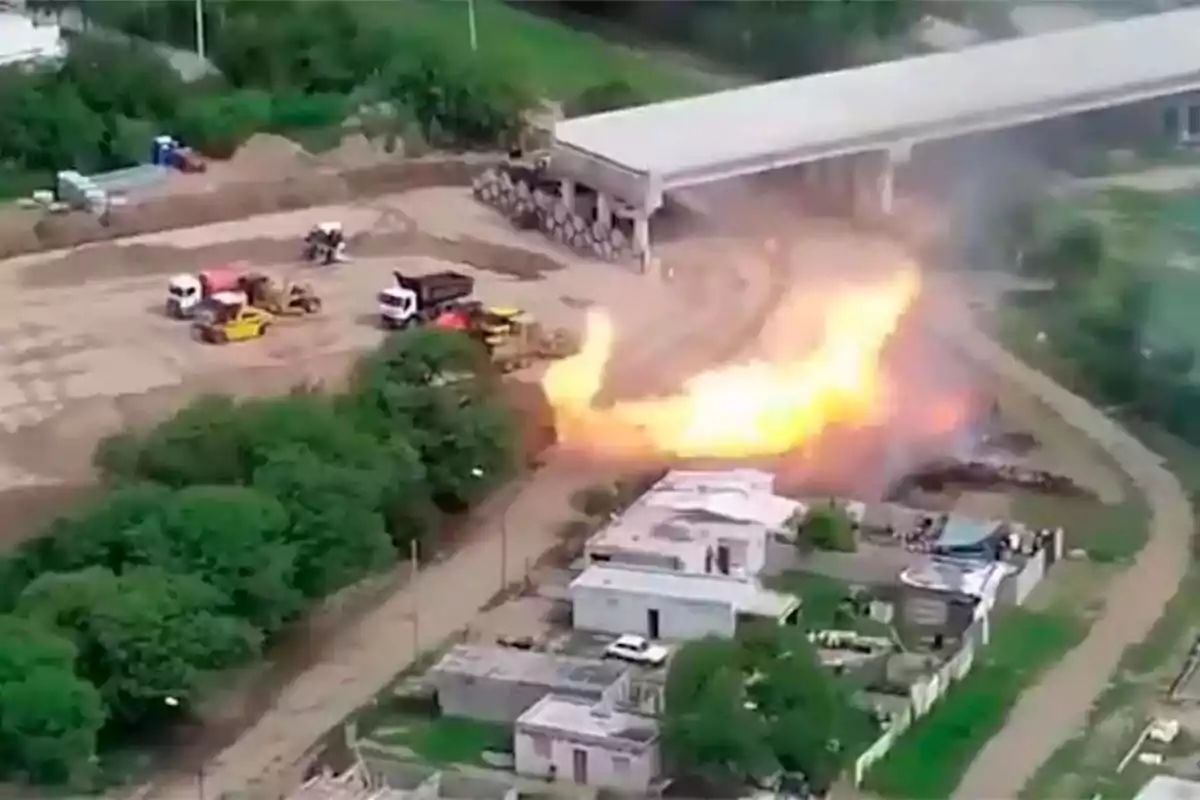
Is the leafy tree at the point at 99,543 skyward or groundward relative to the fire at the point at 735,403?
skyward

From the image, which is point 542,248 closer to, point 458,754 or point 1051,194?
point 1051,194

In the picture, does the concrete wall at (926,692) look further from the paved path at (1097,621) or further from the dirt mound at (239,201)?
the dirt mound at (239,201)

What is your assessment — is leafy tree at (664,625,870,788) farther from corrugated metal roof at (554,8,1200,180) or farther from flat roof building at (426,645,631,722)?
corrugated metal roof at (554,8,1200,180)

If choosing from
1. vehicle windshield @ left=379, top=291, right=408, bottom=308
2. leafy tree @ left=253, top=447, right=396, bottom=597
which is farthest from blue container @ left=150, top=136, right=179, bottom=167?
leafy tree @ left=253, top=447, right=396, bottom=597

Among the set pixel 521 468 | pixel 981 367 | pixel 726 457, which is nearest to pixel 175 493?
pixel 521 468

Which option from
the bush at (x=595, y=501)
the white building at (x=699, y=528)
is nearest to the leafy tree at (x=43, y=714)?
the white building at (x=699, y=528)

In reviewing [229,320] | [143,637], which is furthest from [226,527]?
[229,320]
